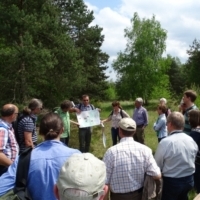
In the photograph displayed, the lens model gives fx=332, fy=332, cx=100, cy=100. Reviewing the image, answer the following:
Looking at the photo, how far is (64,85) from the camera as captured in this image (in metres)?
16.7

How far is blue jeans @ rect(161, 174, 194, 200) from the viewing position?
402 cm

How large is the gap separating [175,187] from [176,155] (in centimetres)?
42

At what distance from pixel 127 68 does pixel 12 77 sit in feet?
109

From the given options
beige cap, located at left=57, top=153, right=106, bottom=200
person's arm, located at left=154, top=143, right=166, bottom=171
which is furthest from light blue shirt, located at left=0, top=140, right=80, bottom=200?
person's arm, located at left=154, top=143, right=166, bottom=171

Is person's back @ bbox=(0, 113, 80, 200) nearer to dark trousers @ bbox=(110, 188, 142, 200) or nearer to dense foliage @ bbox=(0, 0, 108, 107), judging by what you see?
dark trousers @ bbox=(110, 188, 142, 200)

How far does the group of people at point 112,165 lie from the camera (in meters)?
1.58

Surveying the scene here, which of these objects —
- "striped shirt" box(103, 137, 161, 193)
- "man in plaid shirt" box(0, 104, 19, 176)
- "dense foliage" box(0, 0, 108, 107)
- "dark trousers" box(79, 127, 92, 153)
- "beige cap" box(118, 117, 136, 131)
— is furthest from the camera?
"dense foliage" box(0, 0, 108, 107)

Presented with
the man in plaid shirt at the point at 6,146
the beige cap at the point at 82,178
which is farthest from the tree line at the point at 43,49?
the beige cap at the point at 82,178

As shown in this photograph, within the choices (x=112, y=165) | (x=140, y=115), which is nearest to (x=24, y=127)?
(x=112, y=165)

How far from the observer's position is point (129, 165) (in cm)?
360

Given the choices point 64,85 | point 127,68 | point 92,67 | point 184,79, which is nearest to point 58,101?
point 64,85

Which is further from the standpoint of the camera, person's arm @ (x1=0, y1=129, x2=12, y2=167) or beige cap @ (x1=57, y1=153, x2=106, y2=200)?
person's arm @ (x1=0, y1=129, x2=12, y2=167)

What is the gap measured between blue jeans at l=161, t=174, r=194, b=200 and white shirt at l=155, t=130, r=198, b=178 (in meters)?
0.06

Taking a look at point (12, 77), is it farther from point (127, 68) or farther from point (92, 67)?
point (127, 68)
